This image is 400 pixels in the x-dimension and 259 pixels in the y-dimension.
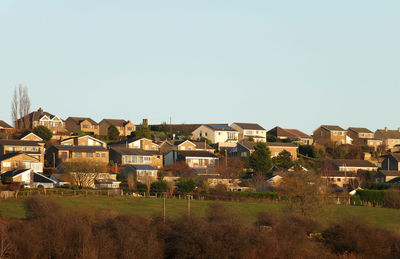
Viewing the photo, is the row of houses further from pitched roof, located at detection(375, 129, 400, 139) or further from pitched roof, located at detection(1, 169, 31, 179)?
pitched roof, located at detection(1, 169, 31, 179)

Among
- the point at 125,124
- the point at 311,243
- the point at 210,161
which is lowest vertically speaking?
the point at 311,243

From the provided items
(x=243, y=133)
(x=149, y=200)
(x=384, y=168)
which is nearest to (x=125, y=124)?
(x=243, y=133)

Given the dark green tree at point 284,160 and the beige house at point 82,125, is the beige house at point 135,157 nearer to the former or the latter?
the dark green tree at point 284,160

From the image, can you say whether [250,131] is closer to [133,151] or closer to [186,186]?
[133,151]

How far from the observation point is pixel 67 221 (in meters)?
35.8

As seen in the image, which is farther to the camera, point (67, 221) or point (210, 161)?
point (210, 161)

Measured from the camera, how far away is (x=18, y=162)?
6975 centimetres

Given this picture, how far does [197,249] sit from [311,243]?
740 centimetres

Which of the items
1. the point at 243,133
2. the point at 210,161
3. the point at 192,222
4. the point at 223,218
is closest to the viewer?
the point at 192,222

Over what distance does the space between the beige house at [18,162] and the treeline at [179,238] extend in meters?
30.6

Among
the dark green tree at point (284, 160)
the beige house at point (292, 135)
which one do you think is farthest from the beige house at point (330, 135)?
the dark green tree at point (284, 160)

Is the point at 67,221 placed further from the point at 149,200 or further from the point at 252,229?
the point at 149,200

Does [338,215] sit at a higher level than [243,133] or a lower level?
lower

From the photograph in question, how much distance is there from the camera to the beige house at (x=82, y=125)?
324 ft
